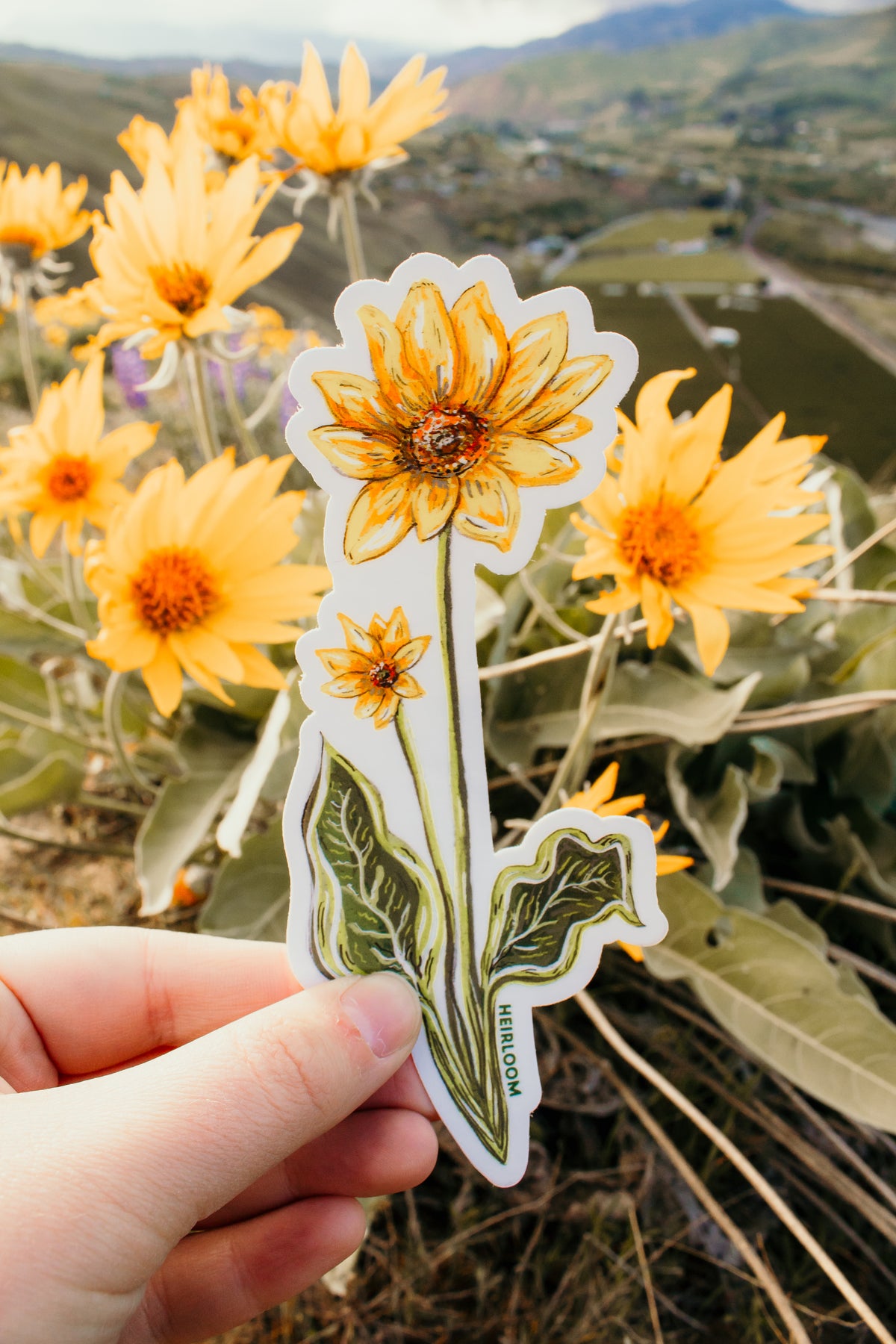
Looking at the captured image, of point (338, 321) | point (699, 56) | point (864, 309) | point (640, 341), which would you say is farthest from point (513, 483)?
point (699, 56)

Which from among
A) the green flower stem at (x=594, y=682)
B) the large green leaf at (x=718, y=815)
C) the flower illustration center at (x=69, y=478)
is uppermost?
the flower illustration center at (x=69, y=478)

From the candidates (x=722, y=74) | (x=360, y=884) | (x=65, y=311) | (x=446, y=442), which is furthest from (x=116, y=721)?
(x=722, y=74)

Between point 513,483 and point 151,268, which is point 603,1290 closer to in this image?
point 513,483

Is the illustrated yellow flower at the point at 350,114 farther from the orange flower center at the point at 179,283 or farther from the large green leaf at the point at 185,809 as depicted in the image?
the large green leaf at the point at 185,809

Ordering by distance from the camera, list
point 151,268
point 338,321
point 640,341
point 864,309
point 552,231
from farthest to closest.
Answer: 1. point 552,231
2. point 864,309
3. point 640,341
4. point 151,268
5. point 338,321

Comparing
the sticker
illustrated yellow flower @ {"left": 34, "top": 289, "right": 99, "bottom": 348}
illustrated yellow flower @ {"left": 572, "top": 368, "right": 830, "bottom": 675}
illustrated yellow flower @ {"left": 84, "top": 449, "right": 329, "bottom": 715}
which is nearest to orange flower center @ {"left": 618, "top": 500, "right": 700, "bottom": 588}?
illustrated yellow flower @ {"left": 572, "top": 368, "right": 830, "bottom": 675}

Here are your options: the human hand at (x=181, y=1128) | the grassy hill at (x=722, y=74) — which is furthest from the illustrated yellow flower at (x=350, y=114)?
the grassy hill at (x=722, y=74)
